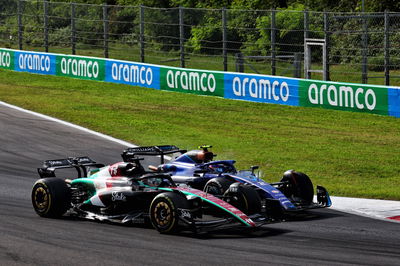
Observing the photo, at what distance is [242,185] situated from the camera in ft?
38.7

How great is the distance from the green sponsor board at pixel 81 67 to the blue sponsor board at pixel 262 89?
649 centimetres

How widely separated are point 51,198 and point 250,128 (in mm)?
10219

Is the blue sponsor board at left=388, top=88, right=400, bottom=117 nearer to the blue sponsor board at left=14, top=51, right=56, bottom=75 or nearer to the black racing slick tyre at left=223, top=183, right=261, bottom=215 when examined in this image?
the black racing slick tyre at left=223, top=183, right=261, bottom=215

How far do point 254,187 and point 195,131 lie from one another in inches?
349

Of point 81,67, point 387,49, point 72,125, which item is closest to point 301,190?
point 72,125

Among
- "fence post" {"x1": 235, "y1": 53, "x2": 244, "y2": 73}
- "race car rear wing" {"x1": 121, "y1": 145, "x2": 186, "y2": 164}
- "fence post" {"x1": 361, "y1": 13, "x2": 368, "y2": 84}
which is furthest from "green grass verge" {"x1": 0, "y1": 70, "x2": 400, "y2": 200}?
"race car rear wing" {"x1": 121, "y1": 145, "x2": 186, "y2": 164}

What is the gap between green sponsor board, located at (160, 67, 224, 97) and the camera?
2670 centimetres

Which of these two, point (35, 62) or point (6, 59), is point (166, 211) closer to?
point (35, 62)

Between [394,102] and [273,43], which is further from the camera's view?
[273,43]

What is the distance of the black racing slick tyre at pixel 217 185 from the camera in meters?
12.4

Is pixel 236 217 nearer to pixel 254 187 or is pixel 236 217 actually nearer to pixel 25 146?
pixel 254 187

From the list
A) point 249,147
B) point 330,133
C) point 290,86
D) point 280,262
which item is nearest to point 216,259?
point 280,262

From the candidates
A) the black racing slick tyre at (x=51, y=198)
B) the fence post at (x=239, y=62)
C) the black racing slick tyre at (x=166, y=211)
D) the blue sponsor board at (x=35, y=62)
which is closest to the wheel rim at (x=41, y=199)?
the black racing slick tyre at (x=51, y=198)

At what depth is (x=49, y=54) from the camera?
108ft
